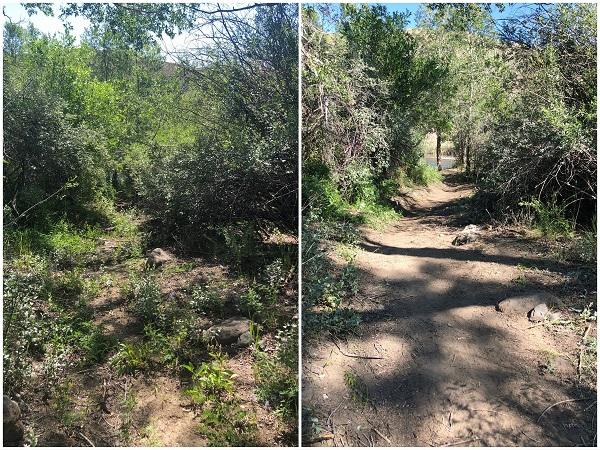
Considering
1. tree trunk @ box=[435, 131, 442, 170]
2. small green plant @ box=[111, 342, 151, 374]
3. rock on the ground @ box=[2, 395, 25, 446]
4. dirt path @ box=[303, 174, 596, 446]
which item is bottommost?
dirt path @ box=[303, 174, 596, 446]

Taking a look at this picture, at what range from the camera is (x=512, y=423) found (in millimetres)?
1955

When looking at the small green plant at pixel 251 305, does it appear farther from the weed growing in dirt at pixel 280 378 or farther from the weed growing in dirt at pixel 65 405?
the weed growing in dirt at pixel 65 405

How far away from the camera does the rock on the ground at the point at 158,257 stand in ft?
6.36

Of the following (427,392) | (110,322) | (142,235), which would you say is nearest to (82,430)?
(110,322)

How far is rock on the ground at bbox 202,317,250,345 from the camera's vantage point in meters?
1.82

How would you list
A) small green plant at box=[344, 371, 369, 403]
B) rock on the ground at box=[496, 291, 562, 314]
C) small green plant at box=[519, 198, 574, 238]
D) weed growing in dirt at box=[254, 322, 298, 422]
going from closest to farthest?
weed growing in dirt at box=[254, 322, 298, 422] < small green plant at box=[344, 371, 369, 403] < rock on the ground at box=[496, 291, 562, 314] < small green plant at box=[519, 198, 574, 238]

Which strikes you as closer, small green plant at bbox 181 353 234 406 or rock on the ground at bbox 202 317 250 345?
small green plant at bbox 181 353 234 406

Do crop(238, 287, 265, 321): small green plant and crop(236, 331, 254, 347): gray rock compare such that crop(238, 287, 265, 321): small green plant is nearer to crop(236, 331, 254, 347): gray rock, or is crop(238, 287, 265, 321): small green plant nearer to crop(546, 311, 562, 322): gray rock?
crop(236, 331, 254, 347): gray rock

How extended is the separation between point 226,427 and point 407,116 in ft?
20.6

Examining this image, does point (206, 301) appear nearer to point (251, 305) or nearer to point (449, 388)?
point (251, 305)

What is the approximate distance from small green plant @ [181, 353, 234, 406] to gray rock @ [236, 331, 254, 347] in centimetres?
9

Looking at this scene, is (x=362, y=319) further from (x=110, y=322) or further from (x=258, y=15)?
(x=258, y=15)

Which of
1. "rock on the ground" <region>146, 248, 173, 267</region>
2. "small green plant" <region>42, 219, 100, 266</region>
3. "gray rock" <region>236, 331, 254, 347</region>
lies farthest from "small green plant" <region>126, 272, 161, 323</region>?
"gray rock" <region>236, 331, 254, 347</region>

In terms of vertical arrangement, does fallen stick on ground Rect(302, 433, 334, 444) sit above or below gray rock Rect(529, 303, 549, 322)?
below
